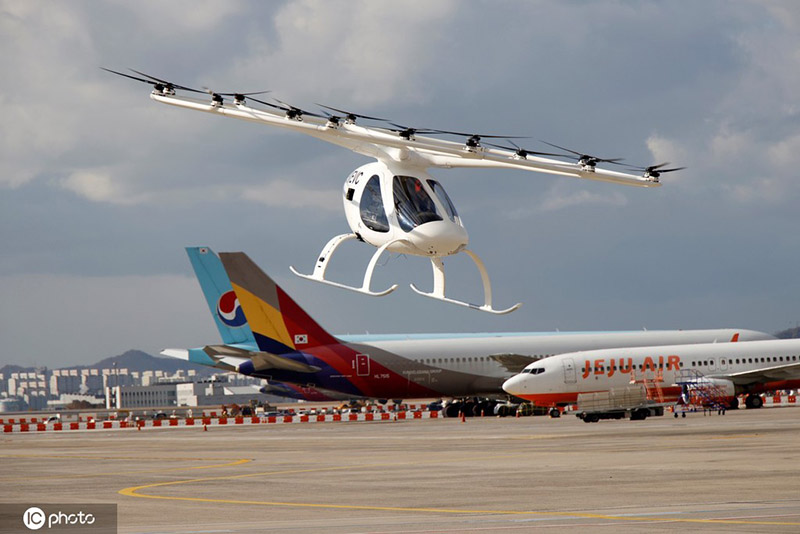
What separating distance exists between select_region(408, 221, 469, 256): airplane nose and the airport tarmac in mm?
6084

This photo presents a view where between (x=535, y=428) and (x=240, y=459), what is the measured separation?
1864cm

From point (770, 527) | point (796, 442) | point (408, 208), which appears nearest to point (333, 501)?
point (770, 527)

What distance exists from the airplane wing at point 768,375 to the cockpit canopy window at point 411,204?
36.8 meters

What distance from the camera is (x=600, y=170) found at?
37.8 metres

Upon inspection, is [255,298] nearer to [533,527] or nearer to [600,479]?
[600,479]

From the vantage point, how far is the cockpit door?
66375 mm

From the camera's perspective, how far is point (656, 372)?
6738 centimetres

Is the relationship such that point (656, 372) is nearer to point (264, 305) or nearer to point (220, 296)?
point (264, 305)

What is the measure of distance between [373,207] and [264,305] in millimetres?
38042

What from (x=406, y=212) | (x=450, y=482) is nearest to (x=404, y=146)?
(x=406, y=212)

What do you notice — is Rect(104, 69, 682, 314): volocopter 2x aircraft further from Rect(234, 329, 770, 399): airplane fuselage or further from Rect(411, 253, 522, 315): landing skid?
Rect(234, 329, 770, 399): airplane fuselage

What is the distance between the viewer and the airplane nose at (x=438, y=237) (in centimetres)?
3541

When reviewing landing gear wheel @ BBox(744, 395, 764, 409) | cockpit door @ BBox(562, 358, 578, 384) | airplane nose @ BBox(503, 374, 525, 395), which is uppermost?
cockpit door @ BBox(562, 358, 578, 384)

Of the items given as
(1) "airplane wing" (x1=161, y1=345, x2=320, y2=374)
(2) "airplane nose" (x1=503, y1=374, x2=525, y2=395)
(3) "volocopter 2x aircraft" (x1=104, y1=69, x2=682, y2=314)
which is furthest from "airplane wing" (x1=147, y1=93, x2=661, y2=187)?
(1) "airplane wing" (x1=161, y1=345, x2=320, y2=374)
